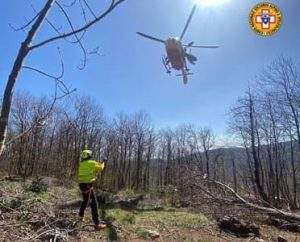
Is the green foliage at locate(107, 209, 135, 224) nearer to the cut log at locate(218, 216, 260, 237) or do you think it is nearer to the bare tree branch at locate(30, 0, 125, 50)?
the cut log at locate(218, 216, 260, 237)

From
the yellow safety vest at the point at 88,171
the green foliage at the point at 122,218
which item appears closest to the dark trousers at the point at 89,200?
the yellow safety vest at the point at 88,171

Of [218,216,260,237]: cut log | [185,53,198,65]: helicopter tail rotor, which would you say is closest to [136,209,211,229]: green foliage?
[218,216,260,237]: cut log

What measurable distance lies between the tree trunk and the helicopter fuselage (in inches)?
129

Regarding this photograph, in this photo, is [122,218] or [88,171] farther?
[122,218]

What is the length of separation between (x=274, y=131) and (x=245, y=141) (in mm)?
2975

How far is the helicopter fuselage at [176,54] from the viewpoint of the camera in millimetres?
6617

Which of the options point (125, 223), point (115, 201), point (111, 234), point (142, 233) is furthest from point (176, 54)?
point (115, 201)

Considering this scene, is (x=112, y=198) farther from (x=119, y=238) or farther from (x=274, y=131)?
(x=274, y=131)

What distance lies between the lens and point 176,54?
6.83m

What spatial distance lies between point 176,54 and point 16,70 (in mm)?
3674

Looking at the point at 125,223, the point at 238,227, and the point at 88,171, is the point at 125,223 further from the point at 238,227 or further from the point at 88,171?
the point at 238,227

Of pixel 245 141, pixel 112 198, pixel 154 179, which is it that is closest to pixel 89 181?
pixel 112 198

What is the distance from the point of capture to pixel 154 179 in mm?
54125

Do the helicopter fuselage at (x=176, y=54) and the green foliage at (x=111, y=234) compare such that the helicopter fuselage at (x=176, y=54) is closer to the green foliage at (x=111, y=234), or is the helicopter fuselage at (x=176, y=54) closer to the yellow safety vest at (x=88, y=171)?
the yellow safety vest at (x=88, y=171)
